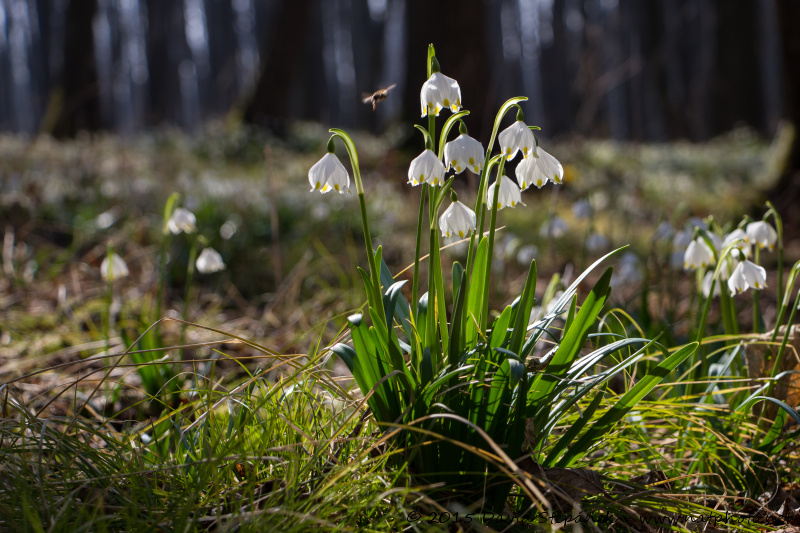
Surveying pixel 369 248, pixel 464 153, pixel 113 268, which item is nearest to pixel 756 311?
pixel 464 153

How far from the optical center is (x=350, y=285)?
14.5ft

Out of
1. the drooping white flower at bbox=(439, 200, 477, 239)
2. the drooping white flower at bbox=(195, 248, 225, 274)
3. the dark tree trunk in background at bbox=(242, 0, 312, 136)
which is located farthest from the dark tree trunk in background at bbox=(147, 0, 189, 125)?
the drooping white flower at bbox=(439, 200, 477, 239)

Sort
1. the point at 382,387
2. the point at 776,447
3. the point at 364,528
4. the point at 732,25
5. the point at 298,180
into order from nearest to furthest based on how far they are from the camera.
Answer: the point at 364,528 < the point at 382,387 < the point at 776,447 < the point at 298,180 < the point at 732,25

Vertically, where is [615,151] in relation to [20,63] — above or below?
below

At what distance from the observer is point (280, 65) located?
41.5 ft

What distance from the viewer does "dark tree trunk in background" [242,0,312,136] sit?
1264 centimetres

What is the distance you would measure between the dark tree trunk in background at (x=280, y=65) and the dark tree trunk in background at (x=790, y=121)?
28.7 ft

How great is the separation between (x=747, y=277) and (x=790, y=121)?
6.74 metres

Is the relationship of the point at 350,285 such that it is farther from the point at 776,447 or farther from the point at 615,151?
the point at 615,151

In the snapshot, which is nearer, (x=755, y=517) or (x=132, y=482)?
(x=132, y=482)

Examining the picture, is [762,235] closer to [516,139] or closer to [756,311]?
[756,311]

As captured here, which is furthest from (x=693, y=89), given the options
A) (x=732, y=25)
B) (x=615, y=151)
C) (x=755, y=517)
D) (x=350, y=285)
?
(x=755, y=517)

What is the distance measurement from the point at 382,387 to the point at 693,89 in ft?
101

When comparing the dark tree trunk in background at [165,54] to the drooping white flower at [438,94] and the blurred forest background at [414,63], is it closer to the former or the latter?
the blurred forest background at [414,63]
